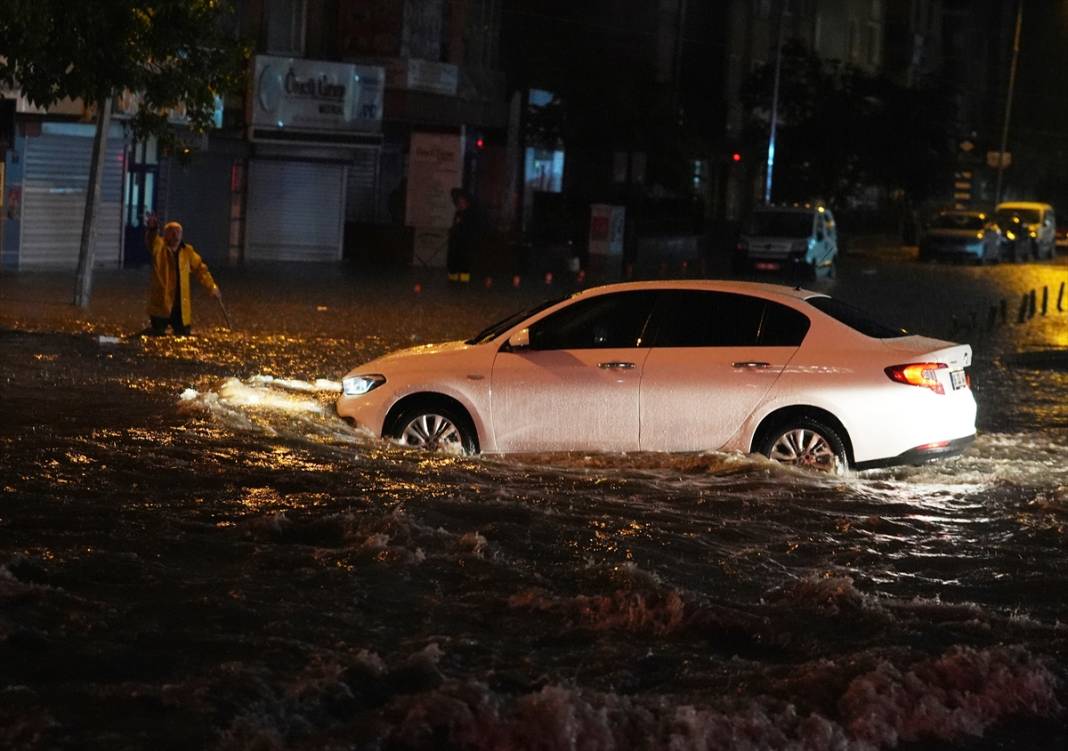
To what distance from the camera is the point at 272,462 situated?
39.0 feet

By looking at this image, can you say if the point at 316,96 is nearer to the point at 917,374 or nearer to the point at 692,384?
the point at 692,384

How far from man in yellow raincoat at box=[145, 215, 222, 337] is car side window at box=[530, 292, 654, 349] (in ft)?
28.0

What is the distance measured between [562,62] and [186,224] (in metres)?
18.7

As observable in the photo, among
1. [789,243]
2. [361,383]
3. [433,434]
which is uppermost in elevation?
[789,243]

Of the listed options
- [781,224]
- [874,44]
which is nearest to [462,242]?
[781,224]

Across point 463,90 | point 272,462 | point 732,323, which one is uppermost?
point 463,90

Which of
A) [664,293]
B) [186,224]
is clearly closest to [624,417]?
[664,293]

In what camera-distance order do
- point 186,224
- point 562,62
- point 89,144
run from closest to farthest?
point 89,144
point 186,224
point 562,62

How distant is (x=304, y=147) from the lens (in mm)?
40031

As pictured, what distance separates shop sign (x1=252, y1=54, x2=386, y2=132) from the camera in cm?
3797

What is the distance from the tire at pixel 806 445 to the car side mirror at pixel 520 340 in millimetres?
1635

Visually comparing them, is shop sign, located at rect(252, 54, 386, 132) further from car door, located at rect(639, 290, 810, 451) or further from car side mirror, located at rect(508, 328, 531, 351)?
car door, located at rect(639, 290, 810, 451)

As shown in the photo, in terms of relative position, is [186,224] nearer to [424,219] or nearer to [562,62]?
[424,219]

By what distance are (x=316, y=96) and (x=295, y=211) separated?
294 cm
